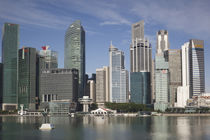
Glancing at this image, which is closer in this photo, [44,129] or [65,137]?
[65,137]

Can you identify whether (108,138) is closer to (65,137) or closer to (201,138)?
(65,137)

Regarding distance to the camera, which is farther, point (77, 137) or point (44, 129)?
point (44, 129)

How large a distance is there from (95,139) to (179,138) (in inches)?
984

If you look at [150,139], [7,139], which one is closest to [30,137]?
[7,139]

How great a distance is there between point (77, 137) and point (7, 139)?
2070 centimetres

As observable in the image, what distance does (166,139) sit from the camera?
9338 cm

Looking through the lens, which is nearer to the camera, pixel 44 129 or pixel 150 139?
pixel 150 139

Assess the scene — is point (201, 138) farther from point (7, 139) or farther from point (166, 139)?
point (7, 139)

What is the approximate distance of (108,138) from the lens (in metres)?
96.1

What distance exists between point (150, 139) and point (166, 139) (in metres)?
4.63

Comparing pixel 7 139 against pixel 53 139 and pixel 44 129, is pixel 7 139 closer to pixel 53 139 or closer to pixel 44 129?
pixel 53 139

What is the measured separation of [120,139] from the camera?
94688mm

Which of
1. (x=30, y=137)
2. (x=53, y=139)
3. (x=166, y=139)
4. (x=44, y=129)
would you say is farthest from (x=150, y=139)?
(x=44, y=129)

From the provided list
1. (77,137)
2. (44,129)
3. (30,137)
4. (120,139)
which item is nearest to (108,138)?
(120,139)
